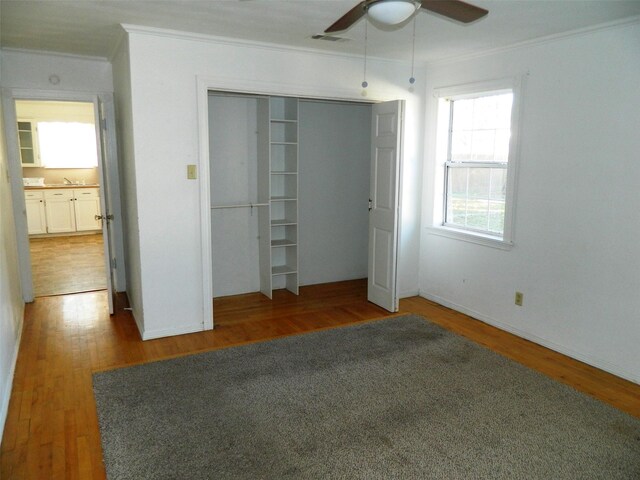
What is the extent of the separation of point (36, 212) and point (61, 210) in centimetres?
39

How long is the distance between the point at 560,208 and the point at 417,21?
177 centimetres

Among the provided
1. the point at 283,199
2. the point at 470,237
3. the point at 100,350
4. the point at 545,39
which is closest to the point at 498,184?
the point at 470,237

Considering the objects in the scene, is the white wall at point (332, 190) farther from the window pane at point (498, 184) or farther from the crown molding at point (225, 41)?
the window pane at point (498, 184)

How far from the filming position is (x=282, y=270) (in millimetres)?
5336

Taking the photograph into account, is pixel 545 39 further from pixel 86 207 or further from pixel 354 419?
pixel 86 207

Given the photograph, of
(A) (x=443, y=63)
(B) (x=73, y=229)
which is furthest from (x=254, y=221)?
(B) (x=73, y=229)

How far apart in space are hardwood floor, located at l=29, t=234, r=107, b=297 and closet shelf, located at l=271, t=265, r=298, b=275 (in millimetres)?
2063

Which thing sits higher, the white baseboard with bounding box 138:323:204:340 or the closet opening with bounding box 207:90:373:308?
the closet opening with bounding box 207:90:373:308

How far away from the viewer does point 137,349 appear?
373cm

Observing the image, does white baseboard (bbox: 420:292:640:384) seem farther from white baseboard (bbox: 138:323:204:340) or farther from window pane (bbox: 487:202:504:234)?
white baseboard (bbox: 138:323:204:340)

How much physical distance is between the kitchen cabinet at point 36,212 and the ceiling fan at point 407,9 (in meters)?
7.85

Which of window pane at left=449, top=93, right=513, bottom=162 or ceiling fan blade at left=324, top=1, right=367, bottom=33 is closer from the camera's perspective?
ceiling fan blade at left=324, top=1, right=367, bottom=33

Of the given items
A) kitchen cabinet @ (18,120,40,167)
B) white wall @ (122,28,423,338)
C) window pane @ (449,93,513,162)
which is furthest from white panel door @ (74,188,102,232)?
window pane @ (449,93,513,162)

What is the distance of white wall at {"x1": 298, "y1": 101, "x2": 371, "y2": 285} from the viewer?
5.50m
